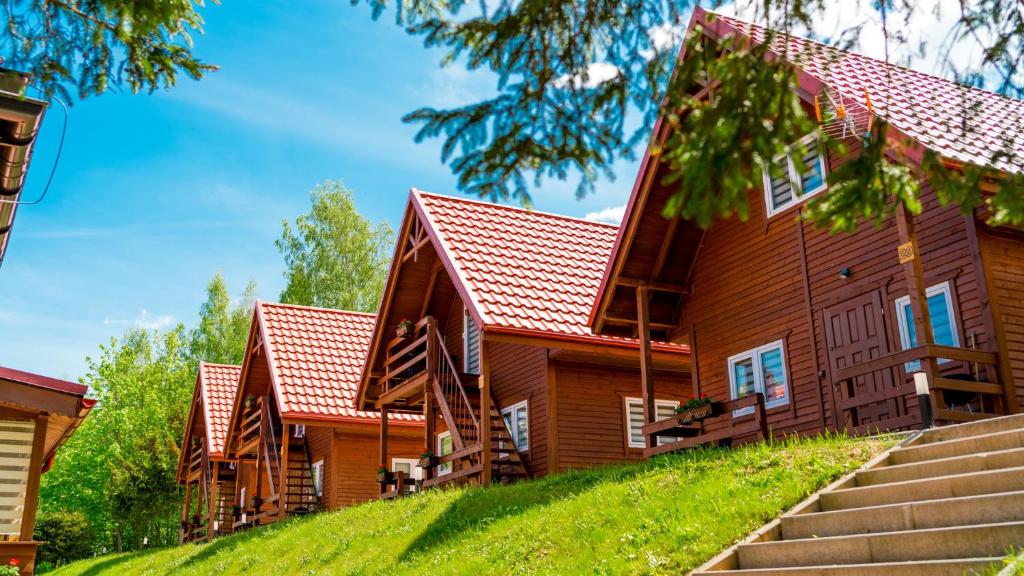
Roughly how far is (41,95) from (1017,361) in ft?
37.3

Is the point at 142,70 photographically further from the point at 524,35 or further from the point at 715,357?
the point at 715,357

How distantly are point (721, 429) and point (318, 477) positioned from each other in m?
17.1

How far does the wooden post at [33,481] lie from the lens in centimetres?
1441

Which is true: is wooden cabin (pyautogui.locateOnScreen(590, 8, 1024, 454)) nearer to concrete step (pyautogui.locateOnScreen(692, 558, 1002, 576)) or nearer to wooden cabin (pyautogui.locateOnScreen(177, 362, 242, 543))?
concrete step (pyautogui.locateOnScreen(692, 558, 1002, 576))

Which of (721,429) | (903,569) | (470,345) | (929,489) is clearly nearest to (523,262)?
(470,345)

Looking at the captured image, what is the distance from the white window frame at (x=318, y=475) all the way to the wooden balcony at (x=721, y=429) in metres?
14.7

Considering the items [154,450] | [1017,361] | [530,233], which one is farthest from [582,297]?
[154,450]

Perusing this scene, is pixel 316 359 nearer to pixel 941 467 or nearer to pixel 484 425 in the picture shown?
pixel 484 425

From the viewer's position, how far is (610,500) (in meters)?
11.5

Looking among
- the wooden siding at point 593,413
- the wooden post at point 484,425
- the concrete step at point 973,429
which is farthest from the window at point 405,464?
the concrete step at point 973,429

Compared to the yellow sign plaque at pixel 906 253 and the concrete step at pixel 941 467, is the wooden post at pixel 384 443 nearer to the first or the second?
the yellow sign plaque at pixel 906 253

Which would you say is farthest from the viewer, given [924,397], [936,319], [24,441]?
[24,441]

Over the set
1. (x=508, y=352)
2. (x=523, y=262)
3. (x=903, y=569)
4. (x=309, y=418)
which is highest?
(x=523, y=262)

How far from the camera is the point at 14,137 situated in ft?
32.2
